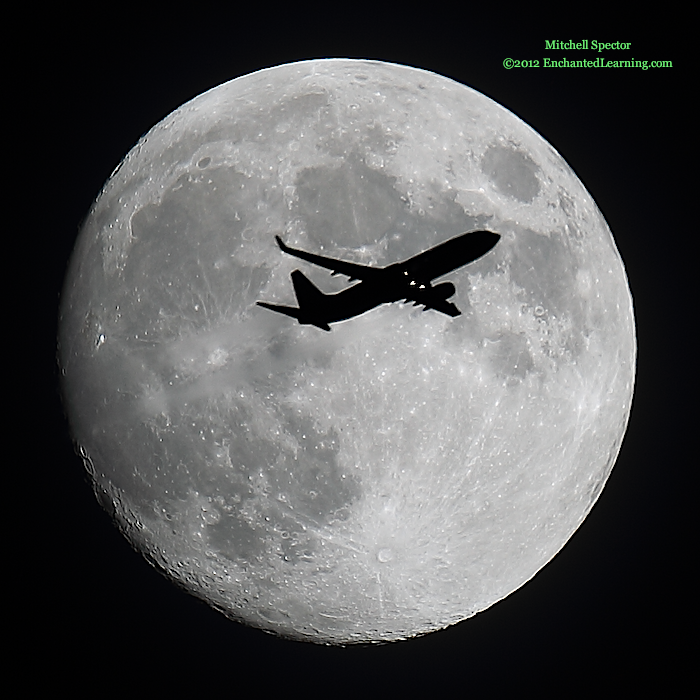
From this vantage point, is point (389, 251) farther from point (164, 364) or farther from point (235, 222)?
point (164, 364)

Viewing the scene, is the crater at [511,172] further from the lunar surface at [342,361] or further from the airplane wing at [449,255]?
the airplane wing at [449,255]

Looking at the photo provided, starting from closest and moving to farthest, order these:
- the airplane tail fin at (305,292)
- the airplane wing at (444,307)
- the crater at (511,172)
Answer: the airplane tail fin at (305,292), the airplane wing at (444,307), the crater at (511,172)

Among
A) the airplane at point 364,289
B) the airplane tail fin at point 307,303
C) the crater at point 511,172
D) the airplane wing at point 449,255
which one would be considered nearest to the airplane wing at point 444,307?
the airplane at point 364,289

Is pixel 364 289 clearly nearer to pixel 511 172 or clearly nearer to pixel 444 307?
pixel 444 307

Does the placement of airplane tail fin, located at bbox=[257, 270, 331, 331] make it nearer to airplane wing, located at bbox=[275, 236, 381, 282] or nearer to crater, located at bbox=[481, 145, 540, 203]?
airplane wing, located at bbox=[275, 236, 381, 282]

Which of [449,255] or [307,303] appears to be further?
[449,255]

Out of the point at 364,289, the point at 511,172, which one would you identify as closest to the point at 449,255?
the point at 364,289

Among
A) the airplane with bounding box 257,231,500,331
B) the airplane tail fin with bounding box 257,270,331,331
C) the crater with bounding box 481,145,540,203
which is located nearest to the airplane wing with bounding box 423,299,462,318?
the airplane with bounding box 257,231,500,331

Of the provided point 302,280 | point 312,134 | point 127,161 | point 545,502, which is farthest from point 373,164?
point 545,502
